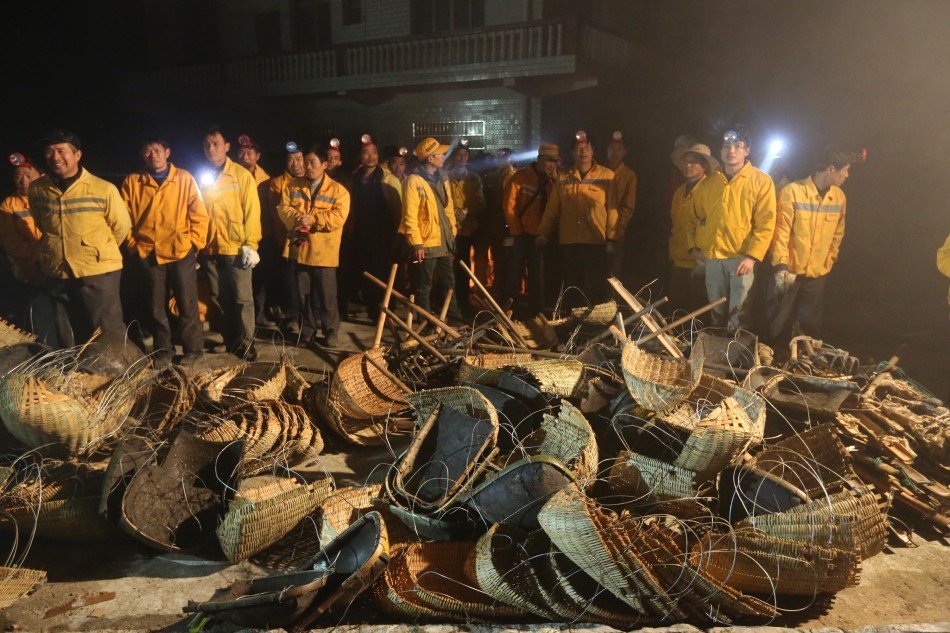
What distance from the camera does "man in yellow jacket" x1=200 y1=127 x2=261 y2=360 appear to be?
6634 millimetres

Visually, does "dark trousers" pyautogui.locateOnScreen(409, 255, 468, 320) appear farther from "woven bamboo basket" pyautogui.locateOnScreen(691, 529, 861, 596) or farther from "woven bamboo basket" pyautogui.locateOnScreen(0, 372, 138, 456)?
"woven bamboo basket" pyautogui.locateOnScreen(691, 529, 861, 596)

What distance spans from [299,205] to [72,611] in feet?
15.4

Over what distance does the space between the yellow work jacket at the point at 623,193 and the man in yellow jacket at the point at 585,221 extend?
0.13 ft

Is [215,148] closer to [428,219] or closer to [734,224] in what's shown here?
[428,219]

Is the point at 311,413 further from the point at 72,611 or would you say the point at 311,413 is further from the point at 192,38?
the point at 192,38

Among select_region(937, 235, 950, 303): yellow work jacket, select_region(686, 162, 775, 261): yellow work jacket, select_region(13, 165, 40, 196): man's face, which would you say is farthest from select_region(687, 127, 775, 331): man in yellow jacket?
select_region(13, 165, 40, 196): man's face

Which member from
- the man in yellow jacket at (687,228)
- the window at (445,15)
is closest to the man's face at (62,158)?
the man in yellow jacket at (687,228)

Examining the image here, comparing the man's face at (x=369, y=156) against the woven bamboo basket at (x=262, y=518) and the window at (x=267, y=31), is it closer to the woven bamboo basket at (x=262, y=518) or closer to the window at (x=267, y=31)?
the woven bamboo basket at (x=262, y=518)

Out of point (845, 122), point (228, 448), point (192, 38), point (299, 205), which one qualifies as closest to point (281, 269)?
point (299, 205)

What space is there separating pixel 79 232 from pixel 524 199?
5.09 m

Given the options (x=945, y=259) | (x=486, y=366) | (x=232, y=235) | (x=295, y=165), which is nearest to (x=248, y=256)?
(x=232, y=235)

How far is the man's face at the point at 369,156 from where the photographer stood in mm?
8312

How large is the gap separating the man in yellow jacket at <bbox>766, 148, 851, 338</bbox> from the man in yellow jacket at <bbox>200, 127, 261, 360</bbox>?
5.68m

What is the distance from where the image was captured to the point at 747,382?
193 inches
